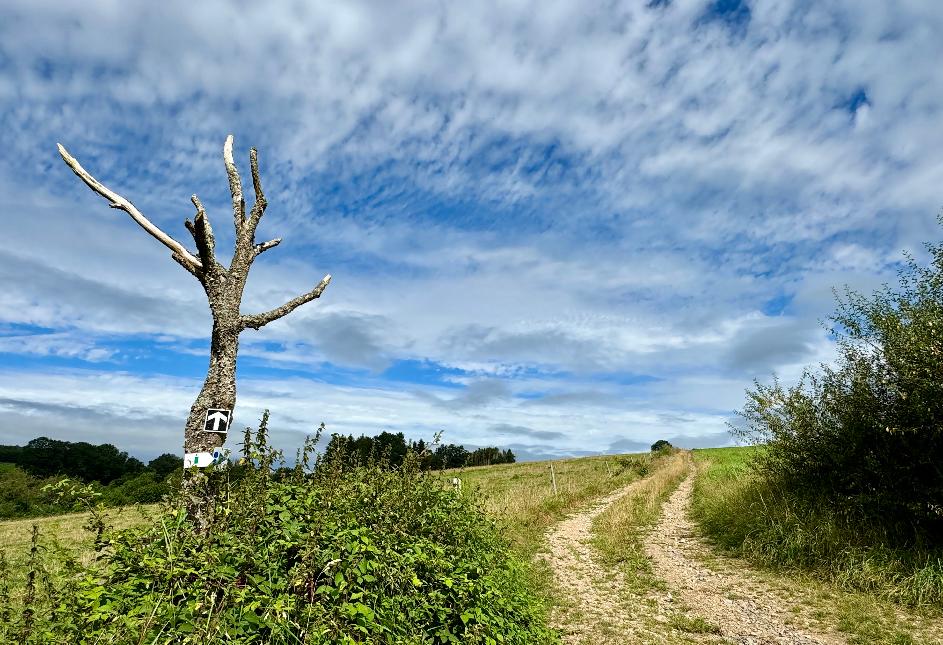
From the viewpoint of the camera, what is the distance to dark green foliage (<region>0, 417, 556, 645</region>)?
156 inches

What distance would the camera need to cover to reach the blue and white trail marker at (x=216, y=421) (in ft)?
22.0

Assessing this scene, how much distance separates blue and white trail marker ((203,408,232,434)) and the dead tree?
7 centimetres

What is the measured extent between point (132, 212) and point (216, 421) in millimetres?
3542

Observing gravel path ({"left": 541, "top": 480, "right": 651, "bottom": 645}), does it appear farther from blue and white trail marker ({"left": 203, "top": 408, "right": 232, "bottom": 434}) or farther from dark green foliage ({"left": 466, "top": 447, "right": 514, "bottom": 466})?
dark green foliage ({"left": 466, "top": 447, "right": 514, "bottom": 466})

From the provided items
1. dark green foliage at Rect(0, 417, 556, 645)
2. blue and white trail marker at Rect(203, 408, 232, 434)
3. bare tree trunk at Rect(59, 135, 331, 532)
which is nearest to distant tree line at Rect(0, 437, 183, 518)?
bare tree trunk at Rect(59, 135, 331, 532)

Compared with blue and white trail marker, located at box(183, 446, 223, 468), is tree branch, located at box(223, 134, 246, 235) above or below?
Result: above

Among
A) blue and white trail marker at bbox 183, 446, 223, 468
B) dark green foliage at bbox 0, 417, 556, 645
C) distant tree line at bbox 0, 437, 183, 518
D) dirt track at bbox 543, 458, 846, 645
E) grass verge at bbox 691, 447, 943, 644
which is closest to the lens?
dark green foliage at bbox 0, 417, 556, 645

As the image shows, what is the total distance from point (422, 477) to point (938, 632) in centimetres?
770

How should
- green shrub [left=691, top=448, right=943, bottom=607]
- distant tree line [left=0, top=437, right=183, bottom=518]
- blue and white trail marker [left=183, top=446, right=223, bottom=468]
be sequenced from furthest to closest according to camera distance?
1. distant tree line [left=0, top=437, right=183, bottom=518]
2. green shrub [left=691, top=448, right=943, bottom=607]
3. blue and white trail marker [left=183, top=446, right=223, bottom=468]

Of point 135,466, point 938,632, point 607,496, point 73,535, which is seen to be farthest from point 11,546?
point 135,466

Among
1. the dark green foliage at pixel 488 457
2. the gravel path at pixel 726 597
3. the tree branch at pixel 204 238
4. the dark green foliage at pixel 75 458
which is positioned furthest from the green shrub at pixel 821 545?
the dark green foliage at pixel 488 457

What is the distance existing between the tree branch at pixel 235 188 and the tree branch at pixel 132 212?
0.85m

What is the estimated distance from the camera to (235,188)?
8.23 meters

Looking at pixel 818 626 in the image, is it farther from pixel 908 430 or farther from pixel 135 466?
pixel 135 466
